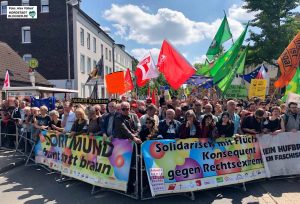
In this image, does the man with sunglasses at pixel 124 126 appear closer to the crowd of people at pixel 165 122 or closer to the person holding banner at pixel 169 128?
the crowd of people at pixel 165 122

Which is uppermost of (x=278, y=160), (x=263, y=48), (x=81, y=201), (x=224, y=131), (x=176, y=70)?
(x=263, y=48)

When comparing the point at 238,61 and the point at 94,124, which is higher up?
the point at 238,61

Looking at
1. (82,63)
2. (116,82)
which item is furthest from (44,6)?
(116,82)

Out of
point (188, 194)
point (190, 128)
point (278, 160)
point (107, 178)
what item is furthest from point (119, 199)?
point (278, 160)

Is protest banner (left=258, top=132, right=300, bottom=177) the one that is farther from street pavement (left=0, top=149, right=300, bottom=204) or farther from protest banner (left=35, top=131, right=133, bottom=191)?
protest banner (left=35, top=131, right=133, bottom=191)

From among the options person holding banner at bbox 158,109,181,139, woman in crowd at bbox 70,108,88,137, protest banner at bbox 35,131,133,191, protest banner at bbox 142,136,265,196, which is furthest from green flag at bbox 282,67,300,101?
woman in crowd at bbox 70,108,88,137

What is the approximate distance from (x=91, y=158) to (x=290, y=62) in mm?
6529

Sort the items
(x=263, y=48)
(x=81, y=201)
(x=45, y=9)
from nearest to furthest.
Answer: (x=81, y=201) < (x=263, y=48) < (x=45, y=9)

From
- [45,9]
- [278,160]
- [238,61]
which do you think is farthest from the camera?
[45,9]

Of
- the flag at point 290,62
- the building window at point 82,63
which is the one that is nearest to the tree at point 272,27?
the building window at point 82,63

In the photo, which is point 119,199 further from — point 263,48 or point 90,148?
point 263,48

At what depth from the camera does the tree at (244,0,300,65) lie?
29453 millimetres

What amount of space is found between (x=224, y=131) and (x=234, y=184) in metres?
1.15

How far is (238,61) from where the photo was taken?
40.3 ft
